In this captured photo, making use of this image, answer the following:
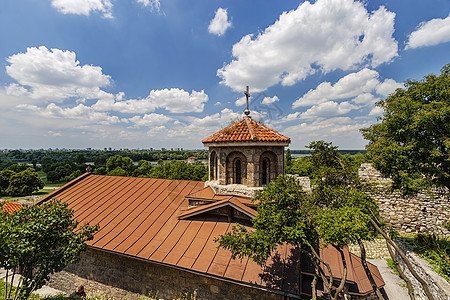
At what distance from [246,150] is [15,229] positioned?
7.66 meters

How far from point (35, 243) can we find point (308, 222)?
7.55m

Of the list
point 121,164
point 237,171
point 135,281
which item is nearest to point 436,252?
point 237,171

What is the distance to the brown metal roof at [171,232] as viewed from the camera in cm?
603

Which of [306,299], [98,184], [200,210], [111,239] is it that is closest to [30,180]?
[98,184]

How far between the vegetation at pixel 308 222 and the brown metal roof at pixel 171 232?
1.23 m

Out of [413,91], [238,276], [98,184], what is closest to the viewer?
[238,276]

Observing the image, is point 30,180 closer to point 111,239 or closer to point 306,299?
point 111,239

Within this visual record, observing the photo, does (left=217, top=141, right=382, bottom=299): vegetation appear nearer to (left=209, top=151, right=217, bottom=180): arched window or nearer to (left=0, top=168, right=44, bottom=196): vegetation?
(left=209, top=151, right=217, bottom=180): arched window

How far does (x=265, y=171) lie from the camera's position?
8688 millimetres

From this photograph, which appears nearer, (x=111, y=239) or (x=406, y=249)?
(x=111, y=239)

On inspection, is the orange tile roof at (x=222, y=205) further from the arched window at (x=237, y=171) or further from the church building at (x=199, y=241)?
the arched window at (x=237, y=171)

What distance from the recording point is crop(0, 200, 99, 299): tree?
192 inches

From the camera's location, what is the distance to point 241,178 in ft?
28.3

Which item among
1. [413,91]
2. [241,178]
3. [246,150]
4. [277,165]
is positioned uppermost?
[413,91]
